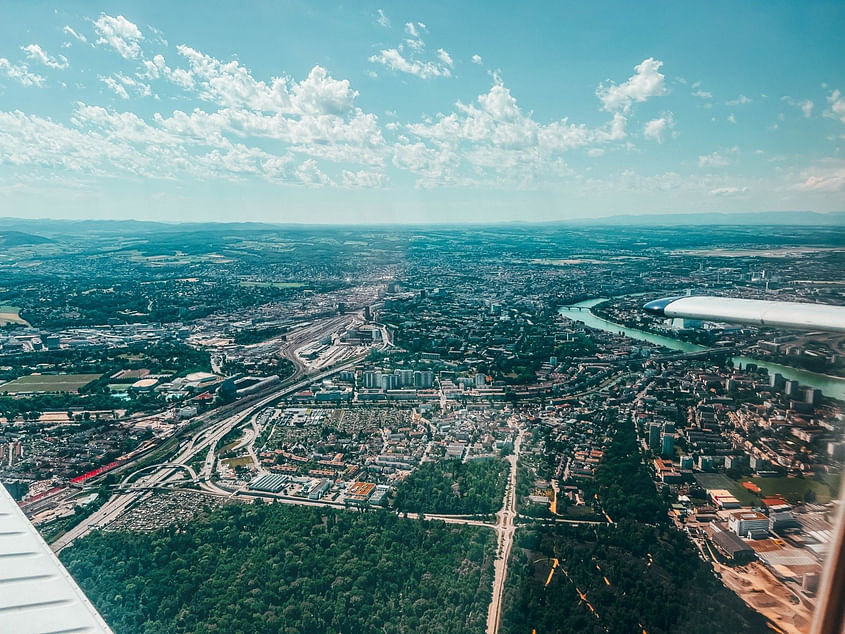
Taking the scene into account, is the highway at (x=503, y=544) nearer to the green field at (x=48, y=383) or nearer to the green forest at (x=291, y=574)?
the green forest at (x=291, y=574)

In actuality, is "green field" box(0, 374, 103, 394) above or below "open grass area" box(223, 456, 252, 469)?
below

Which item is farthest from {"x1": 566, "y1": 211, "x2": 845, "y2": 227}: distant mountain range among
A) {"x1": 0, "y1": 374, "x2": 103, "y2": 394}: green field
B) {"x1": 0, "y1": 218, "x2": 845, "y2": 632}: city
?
{"x1": 0, "y1": 374, "x2": 103, "y2": 394}: green field

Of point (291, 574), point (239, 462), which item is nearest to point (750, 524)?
point (291, 574)

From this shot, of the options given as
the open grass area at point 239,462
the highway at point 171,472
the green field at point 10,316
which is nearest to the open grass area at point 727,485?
the highway at point 171,472

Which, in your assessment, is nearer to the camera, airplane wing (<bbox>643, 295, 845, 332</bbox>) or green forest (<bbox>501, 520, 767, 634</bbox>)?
airplane wing (<bbox>643, 295, 845, 332</bbox>)

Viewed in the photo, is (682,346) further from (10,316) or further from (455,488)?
(10,316)

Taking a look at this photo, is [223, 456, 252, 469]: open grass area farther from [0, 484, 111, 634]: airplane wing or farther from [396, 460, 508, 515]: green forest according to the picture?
[0, 484, 111, 634]: airplane wing
